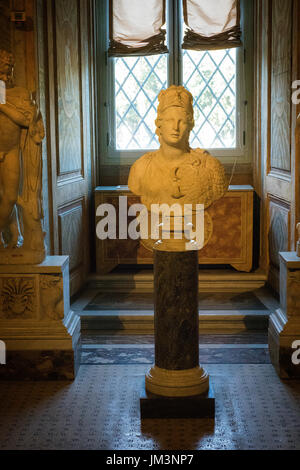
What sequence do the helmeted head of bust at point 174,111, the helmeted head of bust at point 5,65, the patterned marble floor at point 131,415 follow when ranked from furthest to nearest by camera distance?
the helmeted head of bust at point 5,65 → the helmeted head of bust at point 174,111 → the patterned marble floor at point 131,415

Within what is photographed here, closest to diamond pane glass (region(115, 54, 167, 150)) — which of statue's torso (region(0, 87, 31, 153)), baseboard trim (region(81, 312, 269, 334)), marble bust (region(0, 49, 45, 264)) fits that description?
baseboard trim (region(81, 312, 269, 334))

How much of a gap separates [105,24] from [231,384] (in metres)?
4.20

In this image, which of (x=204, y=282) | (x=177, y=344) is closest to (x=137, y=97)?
(x=204, y=282)

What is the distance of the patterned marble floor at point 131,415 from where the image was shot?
317 cm

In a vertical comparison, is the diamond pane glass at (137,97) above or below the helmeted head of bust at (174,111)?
above

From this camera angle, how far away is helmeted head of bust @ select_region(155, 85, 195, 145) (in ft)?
11.0

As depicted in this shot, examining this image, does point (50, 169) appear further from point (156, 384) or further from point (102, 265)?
point (156, 384)

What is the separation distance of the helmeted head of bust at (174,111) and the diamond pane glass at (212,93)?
11.0 feet

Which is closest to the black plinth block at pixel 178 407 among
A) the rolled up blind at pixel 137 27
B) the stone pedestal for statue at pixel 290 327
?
the stone pedestal for statue at pixel 290 327

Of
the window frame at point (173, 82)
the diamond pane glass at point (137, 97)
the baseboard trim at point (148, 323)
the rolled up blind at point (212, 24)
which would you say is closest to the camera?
the baseboard trim at point (148, 323)

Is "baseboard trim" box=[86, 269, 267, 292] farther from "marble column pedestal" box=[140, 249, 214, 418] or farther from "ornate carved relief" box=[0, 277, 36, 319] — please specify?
"marble column pedestal" box=[140, 249, 214, 418]

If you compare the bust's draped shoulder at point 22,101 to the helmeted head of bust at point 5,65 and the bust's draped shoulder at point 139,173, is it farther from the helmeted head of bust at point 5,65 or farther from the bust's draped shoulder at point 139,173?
the bust's draped shoulder at point 139,173

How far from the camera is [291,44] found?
498cm

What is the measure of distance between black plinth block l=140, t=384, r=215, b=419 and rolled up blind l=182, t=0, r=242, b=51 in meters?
4.12
